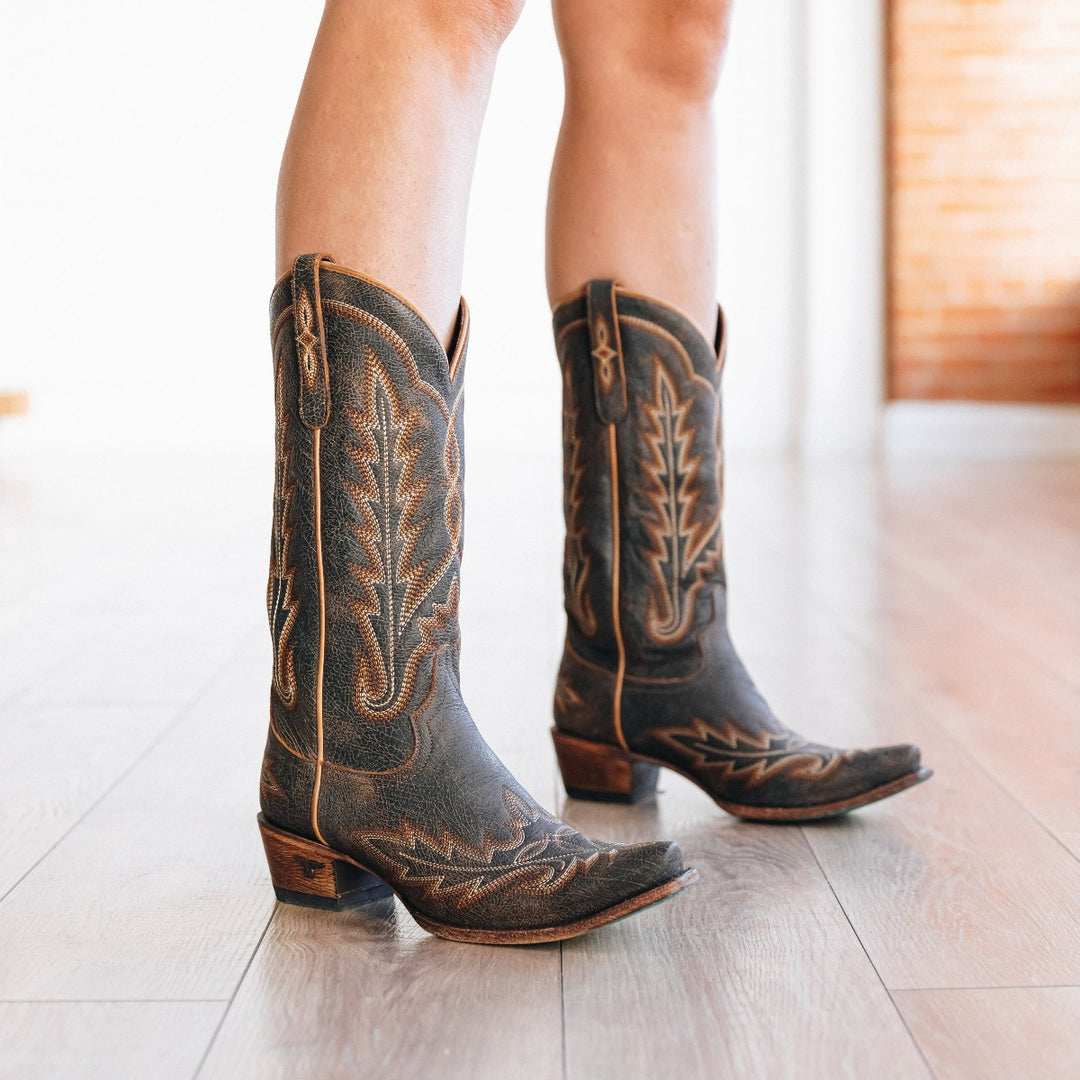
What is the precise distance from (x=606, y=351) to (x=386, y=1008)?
52 centimetres

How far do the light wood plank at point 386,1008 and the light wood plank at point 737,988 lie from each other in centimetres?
3

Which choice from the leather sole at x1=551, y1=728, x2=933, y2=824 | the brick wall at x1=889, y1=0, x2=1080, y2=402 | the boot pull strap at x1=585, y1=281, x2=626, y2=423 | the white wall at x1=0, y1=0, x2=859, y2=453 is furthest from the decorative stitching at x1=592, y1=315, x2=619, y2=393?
the brick wall at x1=889, y1=0, x2=1080, y2=402

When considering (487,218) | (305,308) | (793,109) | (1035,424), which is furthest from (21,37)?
(305,308)

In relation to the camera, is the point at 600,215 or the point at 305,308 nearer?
the point at 305,308

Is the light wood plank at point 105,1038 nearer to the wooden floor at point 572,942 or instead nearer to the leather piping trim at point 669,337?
the wooden floor at point 572,942

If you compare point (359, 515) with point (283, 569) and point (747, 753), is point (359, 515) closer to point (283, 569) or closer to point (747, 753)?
point (283, 569)

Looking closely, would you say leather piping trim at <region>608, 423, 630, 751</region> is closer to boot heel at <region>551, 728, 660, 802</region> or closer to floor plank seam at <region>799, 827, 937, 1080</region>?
boot heel at <region>551, 728, 660, 802</region>

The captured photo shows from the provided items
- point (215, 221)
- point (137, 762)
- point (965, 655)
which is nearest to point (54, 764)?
point (137, 762)

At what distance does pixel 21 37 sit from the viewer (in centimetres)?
516

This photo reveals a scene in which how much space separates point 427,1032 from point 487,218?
15.6ft

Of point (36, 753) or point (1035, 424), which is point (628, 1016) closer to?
point (36, 753)

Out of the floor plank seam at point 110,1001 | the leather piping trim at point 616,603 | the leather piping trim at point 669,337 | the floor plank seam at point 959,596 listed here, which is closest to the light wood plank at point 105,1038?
the floor plank seam at point 110,1001

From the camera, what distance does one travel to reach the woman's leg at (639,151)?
1055 mm

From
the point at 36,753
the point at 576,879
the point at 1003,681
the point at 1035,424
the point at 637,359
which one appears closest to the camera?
the point at 576,879
